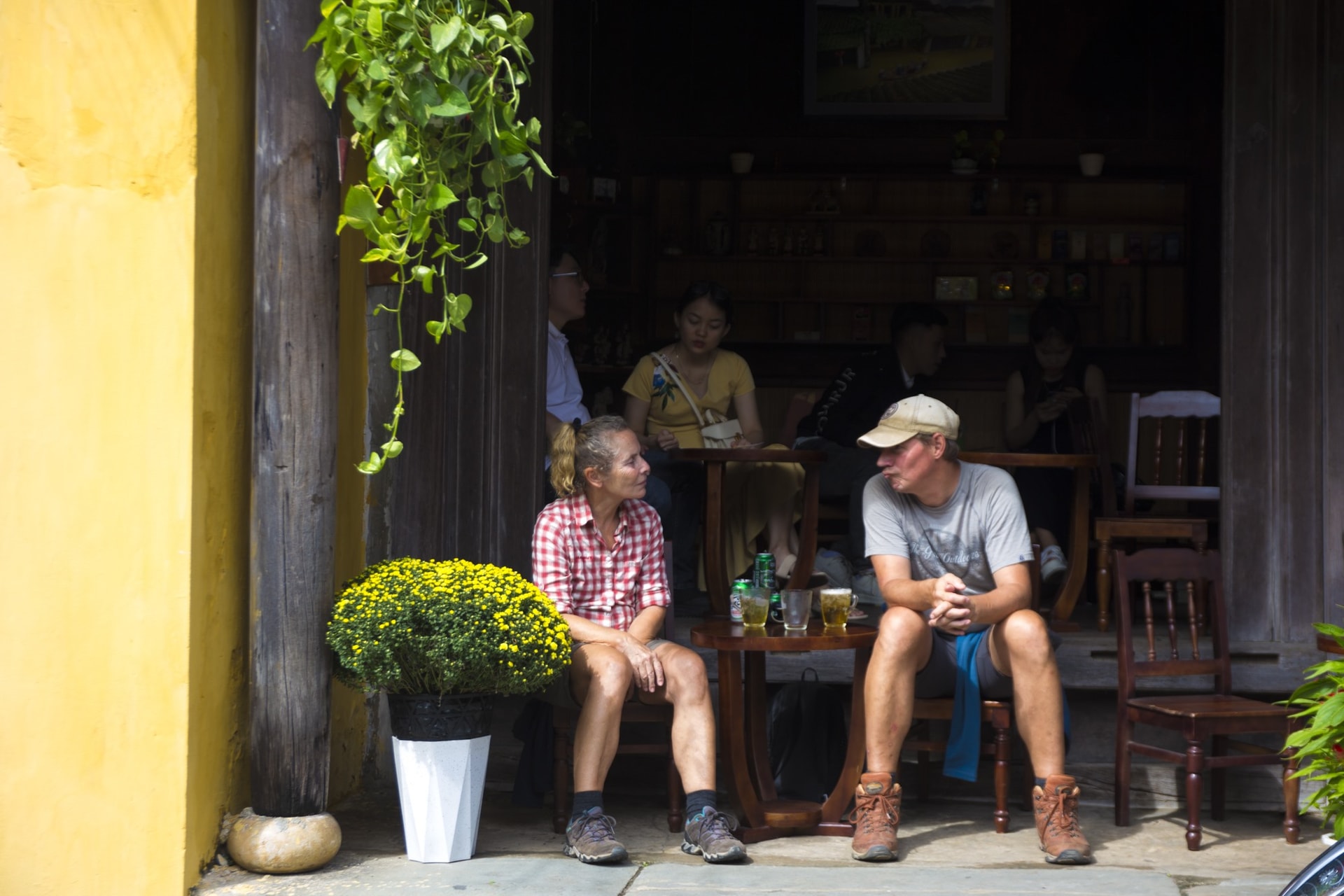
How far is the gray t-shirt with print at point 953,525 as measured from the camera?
13.4 feet

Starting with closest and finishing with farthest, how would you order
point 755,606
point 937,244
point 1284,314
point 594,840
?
point 594,840, point 755,606, point 1284,314, point 937,244

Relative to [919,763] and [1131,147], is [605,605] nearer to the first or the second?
[919,763]

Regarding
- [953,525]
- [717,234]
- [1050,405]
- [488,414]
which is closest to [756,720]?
[953,525]

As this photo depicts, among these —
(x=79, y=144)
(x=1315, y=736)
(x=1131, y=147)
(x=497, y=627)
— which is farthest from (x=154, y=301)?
(x=1131, y=147)

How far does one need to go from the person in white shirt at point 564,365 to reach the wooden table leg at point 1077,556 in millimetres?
1414

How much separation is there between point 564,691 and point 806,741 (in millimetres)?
744

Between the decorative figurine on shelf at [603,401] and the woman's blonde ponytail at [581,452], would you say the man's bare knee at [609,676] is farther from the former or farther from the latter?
the decorative figurine on shelf at [603,401]

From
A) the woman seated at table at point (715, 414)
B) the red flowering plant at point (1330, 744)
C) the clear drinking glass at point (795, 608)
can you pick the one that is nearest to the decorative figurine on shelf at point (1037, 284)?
the woman seated at table at point (715, 414)

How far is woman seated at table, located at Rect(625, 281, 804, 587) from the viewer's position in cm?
545

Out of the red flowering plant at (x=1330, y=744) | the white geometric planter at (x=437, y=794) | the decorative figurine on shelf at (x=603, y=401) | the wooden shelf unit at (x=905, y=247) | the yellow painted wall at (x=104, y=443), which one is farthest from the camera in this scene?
the wooden shelf unit at (x=905, y=247)

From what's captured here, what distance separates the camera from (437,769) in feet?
11.8

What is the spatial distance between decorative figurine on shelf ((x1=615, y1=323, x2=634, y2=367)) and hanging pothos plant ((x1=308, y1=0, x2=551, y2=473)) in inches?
169

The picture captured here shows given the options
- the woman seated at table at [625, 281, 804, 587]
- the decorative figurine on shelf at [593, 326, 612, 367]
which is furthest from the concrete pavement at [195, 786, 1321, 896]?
the decorative figurine on shelf at [593, 326, 612, 367]

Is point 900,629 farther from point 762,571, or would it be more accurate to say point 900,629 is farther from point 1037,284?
point 1037,284
